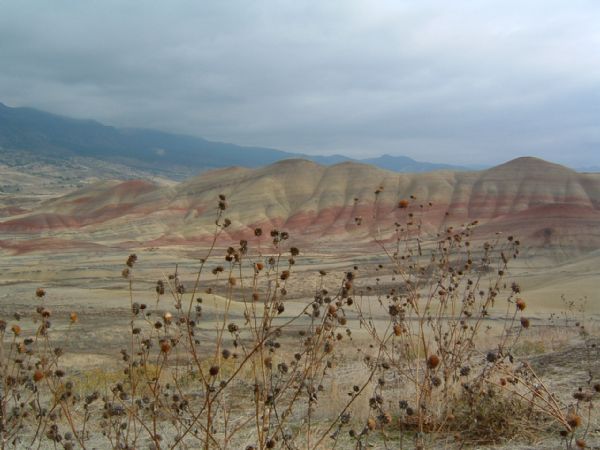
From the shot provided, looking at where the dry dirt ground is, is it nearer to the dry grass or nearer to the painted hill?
the dry grass

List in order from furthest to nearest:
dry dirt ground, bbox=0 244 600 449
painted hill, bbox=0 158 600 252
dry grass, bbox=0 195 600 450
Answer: painted hill, bbox=0 158 600 252
dry dirt ground, bbox=0 244 600 449
dry grass, bbox=0 195 600 450

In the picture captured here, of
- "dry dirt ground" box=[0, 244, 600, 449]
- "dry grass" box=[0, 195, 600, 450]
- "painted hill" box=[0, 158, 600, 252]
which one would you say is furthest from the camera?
"painted hill" box=[0, 158, 600, 252]

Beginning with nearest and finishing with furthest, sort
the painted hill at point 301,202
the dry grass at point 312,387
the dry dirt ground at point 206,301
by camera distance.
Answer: the dry grass at point 312,387, the dry dirt ground at point 206,301, the painted hill at point 301,202

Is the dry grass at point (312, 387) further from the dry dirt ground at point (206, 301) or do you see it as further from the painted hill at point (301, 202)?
the painted hill at point (301, 202)

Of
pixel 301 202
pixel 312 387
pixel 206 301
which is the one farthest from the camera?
pixel 301 202

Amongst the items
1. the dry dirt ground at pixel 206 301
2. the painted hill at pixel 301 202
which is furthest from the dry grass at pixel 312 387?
the painted hill at pixel 301 202

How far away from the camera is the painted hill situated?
87.9 meters

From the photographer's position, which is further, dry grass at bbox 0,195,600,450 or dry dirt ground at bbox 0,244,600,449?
dry dirt ground at bbox 0,244,600,449

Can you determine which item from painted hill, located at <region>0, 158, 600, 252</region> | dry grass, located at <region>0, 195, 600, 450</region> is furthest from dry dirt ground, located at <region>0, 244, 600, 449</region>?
painted hill, located at <region>0, 158, 600, 252</region>

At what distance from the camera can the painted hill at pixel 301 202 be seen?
87.9 m

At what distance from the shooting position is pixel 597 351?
10000mm

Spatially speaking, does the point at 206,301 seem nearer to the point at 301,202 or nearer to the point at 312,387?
the point at 312,387

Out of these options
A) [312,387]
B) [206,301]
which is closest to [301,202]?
[206,301]

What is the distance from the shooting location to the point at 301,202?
104 m
